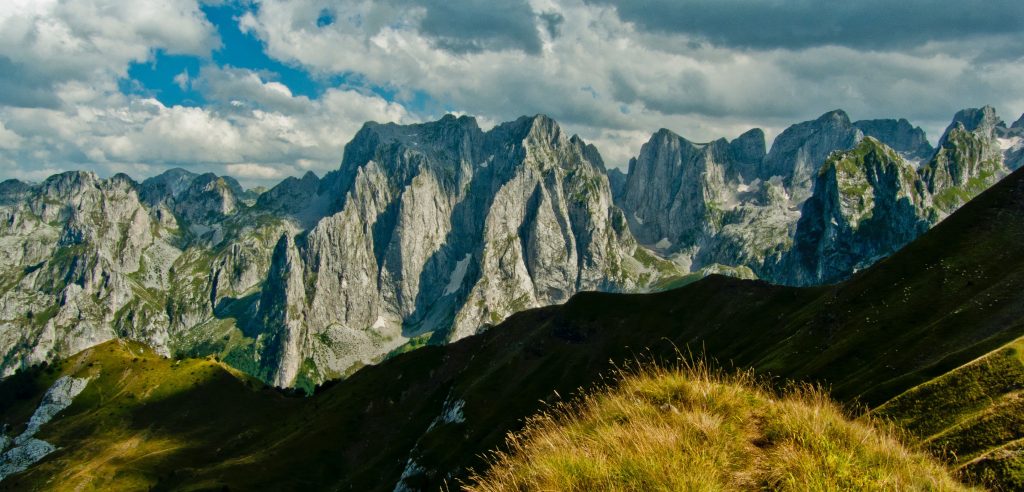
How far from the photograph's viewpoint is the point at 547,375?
5315 inches

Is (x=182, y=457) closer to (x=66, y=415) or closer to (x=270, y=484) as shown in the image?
(x=270, y=484)

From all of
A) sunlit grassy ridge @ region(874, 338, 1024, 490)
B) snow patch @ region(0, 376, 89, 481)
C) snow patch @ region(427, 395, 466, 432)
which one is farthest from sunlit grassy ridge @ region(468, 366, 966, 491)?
snow patch @ region(0, 376, 89, 481)

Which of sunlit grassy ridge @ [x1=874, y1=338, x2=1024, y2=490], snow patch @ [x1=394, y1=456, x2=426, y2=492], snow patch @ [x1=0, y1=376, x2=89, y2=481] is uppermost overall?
sunlit grassy ridge @ [x1=874, y1=338, x2=1024, y2=490]

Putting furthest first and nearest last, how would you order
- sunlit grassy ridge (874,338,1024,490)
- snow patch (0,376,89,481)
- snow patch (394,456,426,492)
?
1. snow patch (0,376,89,481)
2. snow patch (394,456,426,492)
3. sunlit grassy ridge (874,338,1024,490)

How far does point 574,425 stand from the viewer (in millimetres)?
11930

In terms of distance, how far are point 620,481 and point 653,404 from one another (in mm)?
3878

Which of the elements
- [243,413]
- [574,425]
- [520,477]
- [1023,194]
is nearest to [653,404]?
[574,425]

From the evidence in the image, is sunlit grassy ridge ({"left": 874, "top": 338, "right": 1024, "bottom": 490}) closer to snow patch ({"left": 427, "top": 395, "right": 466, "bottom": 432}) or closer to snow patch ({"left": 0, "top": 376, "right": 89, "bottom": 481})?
snow patch ({"left": 427, "top": 395, "right": 466, "bottom": 432})

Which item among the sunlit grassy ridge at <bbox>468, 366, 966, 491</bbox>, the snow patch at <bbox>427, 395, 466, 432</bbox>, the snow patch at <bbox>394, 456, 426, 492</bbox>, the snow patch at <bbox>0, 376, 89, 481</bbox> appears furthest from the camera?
the snow patch at <bbox>0, 376, 89, 481</bbox>

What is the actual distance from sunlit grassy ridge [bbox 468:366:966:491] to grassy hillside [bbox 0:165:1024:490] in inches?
156

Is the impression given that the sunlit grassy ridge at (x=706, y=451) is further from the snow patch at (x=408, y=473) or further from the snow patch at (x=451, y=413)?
the snow patch at (x=451, y=413)

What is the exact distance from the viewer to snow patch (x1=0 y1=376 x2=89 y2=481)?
164375mm

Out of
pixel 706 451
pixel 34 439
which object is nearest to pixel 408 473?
pixel 706 451

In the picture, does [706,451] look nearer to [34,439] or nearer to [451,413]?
[451,413]
